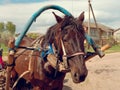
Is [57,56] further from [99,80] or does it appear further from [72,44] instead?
[99,80]

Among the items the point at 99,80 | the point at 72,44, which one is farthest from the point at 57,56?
the point at 99,80

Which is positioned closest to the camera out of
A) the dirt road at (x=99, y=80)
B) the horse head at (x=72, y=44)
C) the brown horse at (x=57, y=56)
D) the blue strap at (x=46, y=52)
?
the horse head at (x=72, y=44)

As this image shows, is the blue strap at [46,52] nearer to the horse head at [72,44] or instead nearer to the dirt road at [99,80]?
the horse head at [72,44]

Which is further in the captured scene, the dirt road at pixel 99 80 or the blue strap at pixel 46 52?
the dirt road at pixel 99 80

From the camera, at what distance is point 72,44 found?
556 cm

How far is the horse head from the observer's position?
17.5 ft

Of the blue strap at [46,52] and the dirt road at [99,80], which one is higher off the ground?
the blue strap at [46,52]

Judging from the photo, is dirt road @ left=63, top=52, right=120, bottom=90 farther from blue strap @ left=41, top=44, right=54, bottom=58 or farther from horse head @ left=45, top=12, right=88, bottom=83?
horse head @ left=45, top=12, right=88, bottom=83

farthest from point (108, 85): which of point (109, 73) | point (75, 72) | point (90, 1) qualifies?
point (90, 1)

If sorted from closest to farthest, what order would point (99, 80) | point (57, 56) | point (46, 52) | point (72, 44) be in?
point (72, 44) → point (57, 56) → point (46, 52) → point (99, 80)

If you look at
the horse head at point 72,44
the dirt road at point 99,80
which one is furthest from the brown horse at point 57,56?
the dirt road at point 99,80

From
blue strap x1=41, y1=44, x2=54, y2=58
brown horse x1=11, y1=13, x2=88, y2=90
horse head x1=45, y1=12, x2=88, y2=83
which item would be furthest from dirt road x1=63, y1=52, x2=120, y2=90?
horse head x1=45, y1=12, x2=88, y2=83

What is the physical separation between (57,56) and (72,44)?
18.3 inches

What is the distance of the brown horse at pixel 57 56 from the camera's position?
17.9 ft
